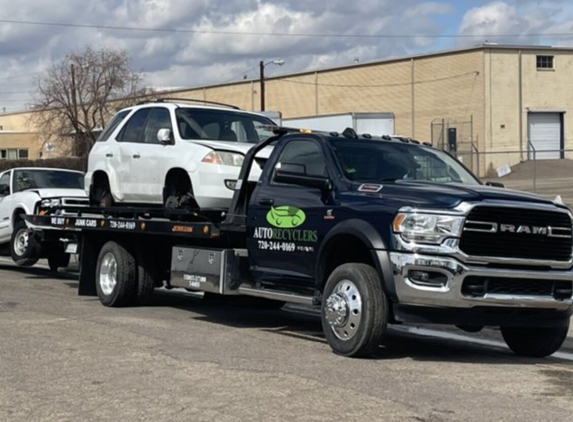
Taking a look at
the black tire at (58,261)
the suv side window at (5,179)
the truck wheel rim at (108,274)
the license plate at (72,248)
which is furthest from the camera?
the suv side window at (5,179)

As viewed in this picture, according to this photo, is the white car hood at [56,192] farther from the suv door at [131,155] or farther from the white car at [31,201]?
the suv door at [131,155]

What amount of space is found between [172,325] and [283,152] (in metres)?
2.37

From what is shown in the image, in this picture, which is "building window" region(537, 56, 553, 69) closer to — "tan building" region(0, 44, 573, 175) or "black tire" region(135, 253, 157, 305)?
"tan building" region(0, 44, 573, 175)

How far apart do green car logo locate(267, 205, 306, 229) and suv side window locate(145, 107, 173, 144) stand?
2.75 m

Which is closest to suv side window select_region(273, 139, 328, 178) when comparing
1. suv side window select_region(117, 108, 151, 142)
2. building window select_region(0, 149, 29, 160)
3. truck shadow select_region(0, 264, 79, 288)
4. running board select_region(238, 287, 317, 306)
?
running board select_region(238, 287, 317, 306)

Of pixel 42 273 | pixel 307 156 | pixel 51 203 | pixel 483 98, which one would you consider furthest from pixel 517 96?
pixel 307 156

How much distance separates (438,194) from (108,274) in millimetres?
5853

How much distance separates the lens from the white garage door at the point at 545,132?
6088cm

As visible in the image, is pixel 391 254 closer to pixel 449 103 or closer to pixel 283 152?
pixel 283 152

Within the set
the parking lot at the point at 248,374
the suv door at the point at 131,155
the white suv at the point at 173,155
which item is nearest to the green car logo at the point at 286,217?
the white suv at the point at 173,155

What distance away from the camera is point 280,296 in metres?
9.89

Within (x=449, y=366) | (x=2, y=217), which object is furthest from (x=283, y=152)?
(x=2, y=217)

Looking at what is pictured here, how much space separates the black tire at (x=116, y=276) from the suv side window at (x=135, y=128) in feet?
4.72

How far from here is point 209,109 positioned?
1233 centimetres
